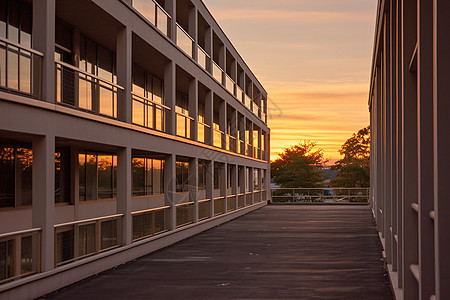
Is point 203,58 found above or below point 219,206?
above

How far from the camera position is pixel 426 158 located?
7.13 meters

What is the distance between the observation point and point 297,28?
116 feet

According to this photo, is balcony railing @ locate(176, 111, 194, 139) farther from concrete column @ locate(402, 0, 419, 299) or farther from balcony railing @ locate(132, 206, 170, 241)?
concrete column @ locate(402, 0, 419, 299)

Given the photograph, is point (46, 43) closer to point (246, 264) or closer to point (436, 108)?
point (246, 264)

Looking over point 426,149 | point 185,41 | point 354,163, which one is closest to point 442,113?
point 426,149

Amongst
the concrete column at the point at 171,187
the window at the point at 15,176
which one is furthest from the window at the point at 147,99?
the window at the point at 15,176

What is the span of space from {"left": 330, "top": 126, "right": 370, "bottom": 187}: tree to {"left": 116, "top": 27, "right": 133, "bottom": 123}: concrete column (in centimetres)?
6556

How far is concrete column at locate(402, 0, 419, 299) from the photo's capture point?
9.27m

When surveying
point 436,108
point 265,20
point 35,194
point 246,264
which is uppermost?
point 265,20

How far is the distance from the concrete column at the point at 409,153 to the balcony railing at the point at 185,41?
1421cm

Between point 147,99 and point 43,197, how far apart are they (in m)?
7.40

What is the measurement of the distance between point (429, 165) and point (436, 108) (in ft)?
5.23

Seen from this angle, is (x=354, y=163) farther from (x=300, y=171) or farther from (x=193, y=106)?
(x=193, y=106)

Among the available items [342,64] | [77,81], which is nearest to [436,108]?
[77,81]
